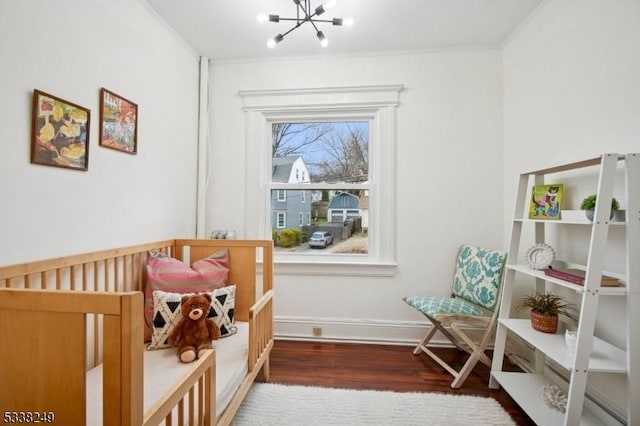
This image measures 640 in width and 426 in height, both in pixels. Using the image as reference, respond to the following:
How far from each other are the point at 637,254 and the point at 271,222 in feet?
7.62

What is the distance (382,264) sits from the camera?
2.49 metres

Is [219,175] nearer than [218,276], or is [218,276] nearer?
[218,276]

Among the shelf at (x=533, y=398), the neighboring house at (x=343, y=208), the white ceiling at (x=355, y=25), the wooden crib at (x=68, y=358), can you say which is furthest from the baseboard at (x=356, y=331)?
the white ceiling at (x=355, y=25)

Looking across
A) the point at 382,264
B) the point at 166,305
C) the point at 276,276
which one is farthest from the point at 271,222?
the point at 166,305

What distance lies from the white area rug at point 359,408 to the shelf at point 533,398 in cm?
13

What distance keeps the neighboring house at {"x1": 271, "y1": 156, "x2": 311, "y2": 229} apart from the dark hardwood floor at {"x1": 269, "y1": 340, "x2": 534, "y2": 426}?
1.06 meters

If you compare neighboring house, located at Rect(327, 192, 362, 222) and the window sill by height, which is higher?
neighboring house, located at Rect(327, 192, 362, 222)

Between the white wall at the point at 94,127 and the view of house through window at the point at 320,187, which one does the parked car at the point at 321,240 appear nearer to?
the view of house through window at the point at 320,187

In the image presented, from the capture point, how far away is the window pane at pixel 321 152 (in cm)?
265

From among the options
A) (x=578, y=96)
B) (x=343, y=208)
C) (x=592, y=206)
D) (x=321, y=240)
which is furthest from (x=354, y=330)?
(x=578, y=96)

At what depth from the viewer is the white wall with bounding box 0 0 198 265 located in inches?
46.6

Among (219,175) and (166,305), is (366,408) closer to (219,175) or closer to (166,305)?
(166,305)

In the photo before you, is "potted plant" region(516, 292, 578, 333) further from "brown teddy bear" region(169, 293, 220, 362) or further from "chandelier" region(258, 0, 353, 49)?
"chandelier" region(258, 0, 353, 49)

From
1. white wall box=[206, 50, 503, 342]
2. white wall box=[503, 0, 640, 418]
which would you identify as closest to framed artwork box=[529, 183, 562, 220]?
white wall box=[503, 0, 640, 418]
